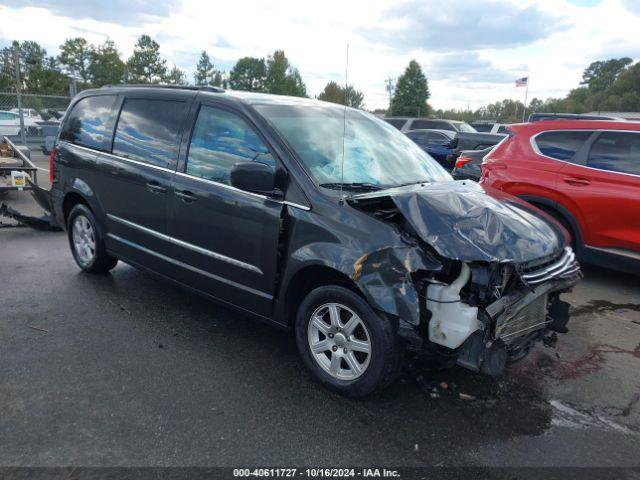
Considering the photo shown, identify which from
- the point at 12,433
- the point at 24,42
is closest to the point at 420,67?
the point at 24,42

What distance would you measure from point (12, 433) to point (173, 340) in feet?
4.47

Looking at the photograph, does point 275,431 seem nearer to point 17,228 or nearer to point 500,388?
point 500,388

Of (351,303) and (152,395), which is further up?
(351,303)

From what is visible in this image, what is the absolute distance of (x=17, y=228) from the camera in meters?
Answer: 7.79

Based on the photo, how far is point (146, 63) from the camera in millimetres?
62531

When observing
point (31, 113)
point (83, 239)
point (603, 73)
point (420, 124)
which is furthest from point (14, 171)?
point (603, 73)

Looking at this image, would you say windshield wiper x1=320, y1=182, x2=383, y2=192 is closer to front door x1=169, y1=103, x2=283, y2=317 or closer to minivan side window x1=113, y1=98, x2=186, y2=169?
front door x1=169, y1=103, x2=283, y2=317

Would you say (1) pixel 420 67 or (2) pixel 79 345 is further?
(1) pixel 420 67

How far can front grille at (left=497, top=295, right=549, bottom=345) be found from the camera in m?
3.15

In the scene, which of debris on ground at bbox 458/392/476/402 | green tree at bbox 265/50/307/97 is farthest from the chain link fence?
green tree at bbox 265/50/307/97

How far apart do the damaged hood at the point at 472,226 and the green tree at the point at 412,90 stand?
53688 millimetres

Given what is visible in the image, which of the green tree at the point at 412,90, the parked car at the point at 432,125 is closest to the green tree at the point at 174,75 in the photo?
the green tree at the point at 412,90

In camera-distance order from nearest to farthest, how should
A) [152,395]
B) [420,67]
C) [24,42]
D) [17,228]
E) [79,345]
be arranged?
[152,395]
[79,345]
[17,228]
[420,67]
[24,42]

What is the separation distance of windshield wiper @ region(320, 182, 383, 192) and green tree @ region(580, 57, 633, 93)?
290 ft
